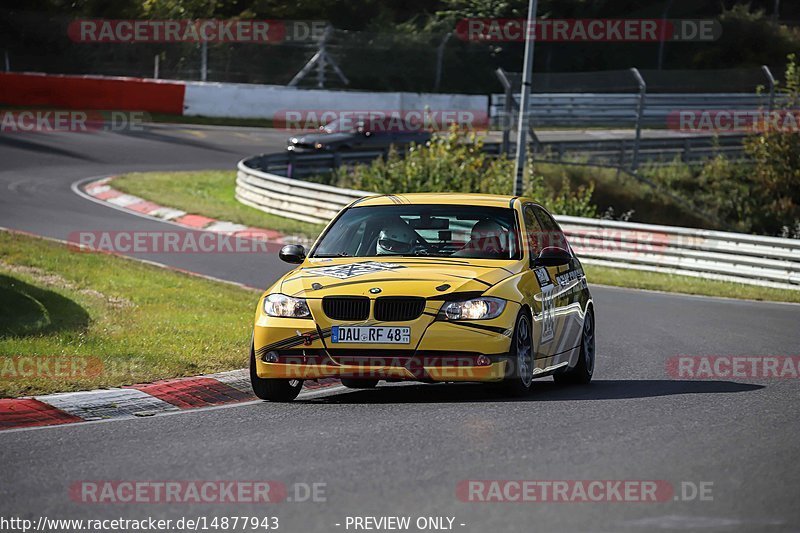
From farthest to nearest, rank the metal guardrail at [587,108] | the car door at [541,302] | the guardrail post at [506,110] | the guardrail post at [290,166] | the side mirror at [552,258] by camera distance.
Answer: the metal guardrail at [587,108] < the guardrail post at [290,166] < the guardrail post at [506,110] < the side mirror at [552,258] < the car door at [541,302]

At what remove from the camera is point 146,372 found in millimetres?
10305

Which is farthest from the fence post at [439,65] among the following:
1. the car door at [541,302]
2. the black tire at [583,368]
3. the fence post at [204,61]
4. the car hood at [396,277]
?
the car hood at [396,277]

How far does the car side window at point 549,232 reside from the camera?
36.7 feet

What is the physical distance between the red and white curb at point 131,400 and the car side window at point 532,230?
6.32ft

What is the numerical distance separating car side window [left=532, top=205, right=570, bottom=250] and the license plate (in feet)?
7.72

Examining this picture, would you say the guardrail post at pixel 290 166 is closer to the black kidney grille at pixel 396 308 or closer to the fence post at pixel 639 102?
the fence post at pixel 639 102

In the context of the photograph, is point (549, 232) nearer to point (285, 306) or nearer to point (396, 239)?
point (396, 239)

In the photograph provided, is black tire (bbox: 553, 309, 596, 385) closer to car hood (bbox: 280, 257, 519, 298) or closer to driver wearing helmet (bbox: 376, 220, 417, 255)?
car hood (bbox: 280, 257, 519, 298)

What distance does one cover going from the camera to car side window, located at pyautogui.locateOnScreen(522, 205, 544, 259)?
34.5 feet

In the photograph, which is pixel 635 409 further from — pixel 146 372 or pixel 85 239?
pixel 85 239

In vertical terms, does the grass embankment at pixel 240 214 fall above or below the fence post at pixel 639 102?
below

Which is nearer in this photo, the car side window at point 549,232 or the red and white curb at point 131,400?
the red and white curb at point 131,400

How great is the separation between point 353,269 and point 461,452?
269cm

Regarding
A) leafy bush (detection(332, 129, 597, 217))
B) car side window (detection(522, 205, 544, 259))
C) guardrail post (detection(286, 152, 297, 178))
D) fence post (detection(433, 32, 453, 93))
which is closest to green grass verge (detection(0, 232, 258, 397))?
car side window (detection(522, 205, 544, 259))
